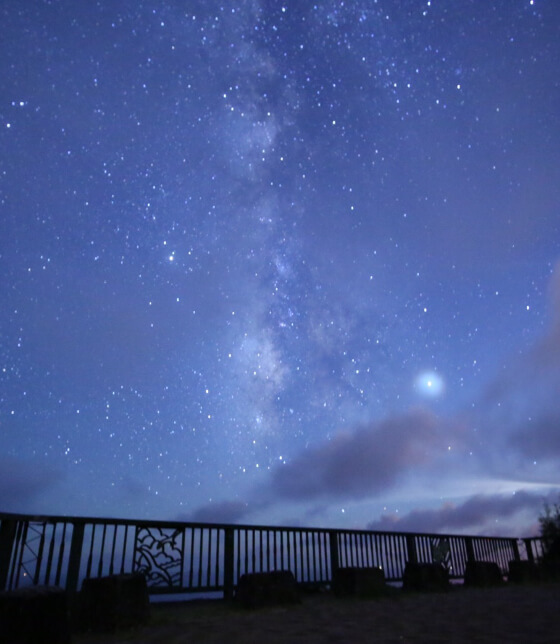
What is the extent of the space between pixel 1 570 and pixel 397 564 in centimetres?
890

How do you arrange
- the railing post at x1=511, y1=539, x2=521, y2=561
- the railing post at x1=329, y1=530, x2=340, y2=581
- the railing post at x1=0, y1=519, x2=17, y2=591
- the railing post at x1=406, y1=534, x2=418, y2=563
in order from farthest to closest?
the railing post at x1=511, y1=539, x2=521, y2=561, the railing post at x1=406, y1=534, x2=418, y2=563, the railing post at x1=329, y1=530, x2=340, y2=581, the railing post at x1=0, y1=519, x2=17, y2=591

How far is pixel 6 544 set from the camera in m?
6.60

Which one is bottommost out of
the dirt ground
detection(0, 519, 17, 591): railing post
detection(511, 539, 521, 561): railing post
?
the dirt ground

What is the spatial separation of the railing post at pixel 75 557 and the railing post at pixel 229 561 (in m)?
2.63

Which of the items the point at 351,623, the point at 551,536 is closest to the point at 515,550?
the point at 551,536

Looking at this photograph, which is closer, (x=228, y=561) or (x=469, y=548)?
(x=228, y=561)

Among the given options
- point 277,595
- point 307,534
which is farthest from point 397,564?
point 277,595

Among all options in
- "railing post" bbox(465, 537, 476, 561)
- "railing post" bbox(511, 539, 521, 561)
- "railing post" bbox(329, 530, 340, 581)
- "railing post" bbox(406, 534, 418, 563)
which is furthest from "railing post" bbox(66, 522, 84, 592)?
"railing post" bbox(511, 539, 521, 561)

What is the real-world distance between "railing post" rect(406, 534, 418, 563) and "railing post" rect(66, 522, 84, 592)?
843 cm

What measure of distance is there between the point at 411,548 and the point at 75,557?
28.3ft

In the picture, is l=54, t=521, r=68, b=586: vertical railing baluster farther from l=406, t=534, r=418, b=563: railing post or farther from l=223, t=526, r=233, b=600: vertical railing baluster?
l=406, t=534, r=418, b=563: railing post

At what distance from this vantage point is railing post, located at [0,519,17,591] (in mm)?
6488

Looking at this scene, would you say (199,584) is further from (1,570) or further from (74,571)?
(1,570)

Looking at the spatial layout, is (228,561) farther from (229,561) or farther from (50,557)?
(50,557)
